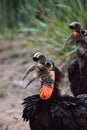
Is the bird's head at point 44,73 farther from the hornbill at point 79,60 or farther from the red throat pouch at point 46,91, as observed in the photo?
the hornbill at point 79,60

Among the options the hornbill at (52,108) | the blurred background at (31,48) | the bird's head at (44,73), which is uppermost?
the blurred background at (31,48)

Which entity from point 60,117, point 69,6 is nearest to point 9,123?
point 60,117

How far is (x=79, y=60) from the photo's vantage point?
17.9 ft

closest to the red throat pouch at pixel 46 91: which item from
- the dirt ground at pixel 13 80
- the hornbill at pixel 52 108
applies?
the hornbill at pixel 52 108

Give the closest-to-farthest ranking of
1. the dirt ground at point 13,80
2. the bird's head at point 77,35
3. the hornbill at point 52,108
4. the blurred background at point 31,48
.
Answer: the hornbill at point 52,108 → the bird's head at point 77,35 → the dirt ground at point 13,80 → the blurred background at point 31,48

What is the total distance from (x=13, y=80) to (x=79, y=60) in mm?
2050

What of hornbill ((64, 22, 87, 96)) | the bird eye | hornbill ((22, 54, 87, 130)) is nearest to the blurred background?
hornbill ((64, 22, 87, 96))

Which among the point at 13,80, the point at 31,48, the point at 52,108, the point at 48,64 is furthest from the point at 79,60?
the point at 31,48

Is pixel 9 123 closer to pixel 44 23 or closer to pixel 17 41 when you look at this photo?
pixel 44 23

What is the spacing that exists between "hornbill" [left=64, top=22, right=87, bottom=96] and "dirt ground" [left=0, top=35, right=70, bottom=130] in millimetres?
665

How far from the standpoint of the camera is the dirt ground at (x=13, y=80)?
5722 mm

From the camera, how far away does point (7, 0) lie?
9148 millimetres

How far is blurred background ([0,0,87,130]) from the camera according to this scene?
6.33 m

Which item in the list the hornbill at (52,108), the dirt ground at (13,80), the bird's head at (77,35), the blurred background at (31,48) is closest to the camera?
the hornbill at (52,108)
